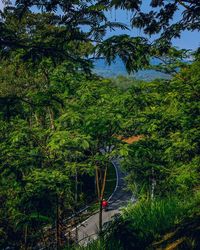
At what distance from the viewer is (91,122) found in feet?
29.2

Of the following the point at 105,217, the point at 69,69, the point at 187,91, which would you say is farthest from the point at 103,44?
the point at 105,217

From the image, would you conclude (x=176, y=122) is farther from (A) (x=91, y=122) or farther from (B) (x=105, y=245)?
(B) (x=105, y=245)

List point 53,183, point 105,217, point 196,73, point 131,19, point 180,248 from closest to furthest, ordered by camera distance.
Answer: point 180,248 → point 131,19 → point 53,183 → point 196,73 → point 105,217

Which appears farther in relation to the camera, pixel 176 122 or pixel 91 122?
pixel 176 122

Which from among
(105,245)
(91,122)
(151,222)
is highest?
(91,122)

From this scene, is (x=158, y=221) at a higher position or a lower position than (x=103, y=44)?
lower

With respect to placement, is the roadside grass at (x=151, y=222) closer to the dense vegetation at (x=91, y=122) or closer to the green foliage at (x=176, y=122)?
the dense vegetation at (x=91, y=122)

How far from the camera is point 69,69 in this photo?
35.1 ft

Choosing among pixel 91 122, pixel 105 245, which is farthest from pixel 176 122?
pixel 105 245

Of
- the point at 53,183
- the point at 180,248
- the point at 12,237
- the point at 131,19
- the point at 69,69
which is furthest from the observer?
the point at 12,237

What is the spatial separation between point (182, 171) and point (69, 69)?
490cm

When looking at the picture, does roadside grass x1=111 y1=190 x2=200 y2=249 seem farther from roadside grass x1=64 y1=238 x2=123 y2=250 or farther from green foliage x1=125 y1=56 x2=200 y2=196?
green foliage x1=125 y1=56 x2=200 y2=196

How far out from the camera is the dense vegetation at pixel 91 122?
451cm

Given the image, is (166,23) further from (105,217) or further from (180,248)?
(105,217)
